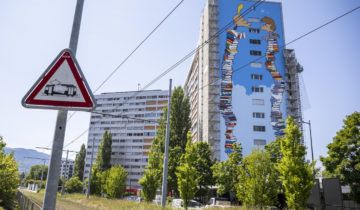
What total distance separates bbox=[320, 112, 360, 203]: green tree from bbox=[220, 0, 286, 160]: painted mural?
22985mm

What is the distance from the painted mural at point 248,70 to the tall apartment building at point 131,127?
43451mm

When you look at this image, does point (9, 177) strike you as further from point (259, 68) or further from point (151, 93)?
point (151, 93)

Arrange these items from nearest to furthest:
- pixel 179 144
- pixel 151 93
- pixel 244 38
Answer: pixel 179 144 < pixel 244 38 < pixel 151 93

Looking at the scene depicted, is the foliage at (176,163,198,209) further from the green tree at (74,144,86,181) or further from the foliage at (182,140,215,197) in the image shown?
the green tree at (74,144,86,181)

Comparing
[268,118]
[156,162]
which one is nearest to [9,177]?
[156,162]

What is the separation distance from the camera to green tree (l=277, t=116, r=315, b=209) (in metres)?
18.5

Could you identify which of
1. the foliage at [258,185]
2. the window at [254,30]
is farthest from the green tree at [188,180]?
the window at [254,30]

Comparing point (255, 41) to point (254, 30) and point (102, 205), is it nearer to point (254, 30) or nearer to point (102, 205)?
point (254, 30)

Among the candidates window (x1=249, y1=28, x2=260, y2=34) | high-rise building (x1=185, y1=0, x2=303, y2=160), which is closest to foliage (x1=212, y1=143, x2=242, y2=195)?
high-rise building (x1=185, y1=0, x2=303, y2=160)

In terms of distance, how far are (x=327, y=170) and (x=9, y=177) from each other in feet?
108

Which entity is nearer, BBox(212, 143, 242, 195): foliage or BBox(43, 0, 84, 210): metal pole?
BBox(43, 0, 84, 210): metal pole

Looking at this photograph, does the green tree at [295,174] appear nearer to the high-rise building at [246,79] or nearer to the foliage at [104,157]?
the high-rise building at [246,79]

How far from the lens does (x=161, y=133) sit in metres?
45.2

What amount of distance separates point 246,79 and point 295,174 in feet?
123
